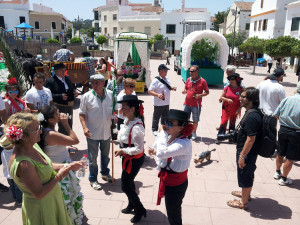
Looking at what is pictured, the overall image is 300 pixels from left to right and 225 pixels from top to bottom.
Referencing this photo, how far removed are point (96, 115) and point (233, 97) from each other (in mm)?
3557

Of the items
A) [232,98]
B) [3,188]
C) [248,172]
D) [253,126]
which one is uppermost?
[253,126]

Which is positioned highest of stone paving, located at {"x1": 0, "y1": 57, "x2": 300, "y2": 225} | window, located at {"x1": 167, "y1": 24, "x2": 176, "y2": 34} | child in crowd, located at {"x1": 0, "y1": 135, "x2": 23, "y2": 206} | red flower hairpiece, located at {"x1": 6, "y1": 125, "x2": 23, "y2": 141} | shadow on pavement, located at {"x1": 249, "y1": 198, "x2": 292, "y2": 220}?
window, located at {"x1": 167, "y1": 24, "x2": 176, "y2": 34}

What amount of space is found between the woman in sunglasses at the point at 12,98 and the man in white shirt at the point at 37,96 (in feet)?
0.93

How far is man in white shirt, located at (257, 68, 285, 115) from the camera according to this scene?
211 inches

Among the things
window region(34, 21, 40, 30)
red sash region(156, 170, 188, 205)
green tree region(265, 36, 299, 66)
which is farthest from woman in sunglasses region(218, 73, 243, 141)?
window region(34, 21, 40, 30)

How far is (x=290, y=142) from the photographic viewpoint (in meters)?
4.37

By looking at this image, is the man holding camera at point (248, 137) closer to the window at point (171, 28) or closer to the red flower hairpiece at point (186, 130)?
the red flower hairpiece at point (186, 130)

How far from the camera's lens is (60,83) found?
5.38 metres

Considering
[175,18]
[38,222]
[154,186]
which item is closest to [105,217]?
[154,186]

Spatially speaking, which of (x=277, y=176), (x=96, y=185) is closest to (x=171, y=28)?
(x=277, y=176)

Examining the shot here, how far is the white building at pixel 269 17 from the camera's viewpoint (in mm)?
27234

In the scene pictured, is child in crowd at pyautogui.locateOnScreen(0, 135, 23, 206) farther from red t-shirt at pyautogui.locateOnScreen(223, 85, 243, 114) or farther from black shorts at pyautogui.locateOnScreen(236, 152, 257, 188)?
red t-shirt at pyautogui.locateOnScreen(223, 85, 243, 114)

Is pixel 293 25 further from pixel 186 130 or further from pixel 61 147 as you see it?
pixel 61 147

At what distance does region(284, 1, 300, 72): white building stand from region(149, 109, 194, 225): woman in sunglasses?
23.1 meters
